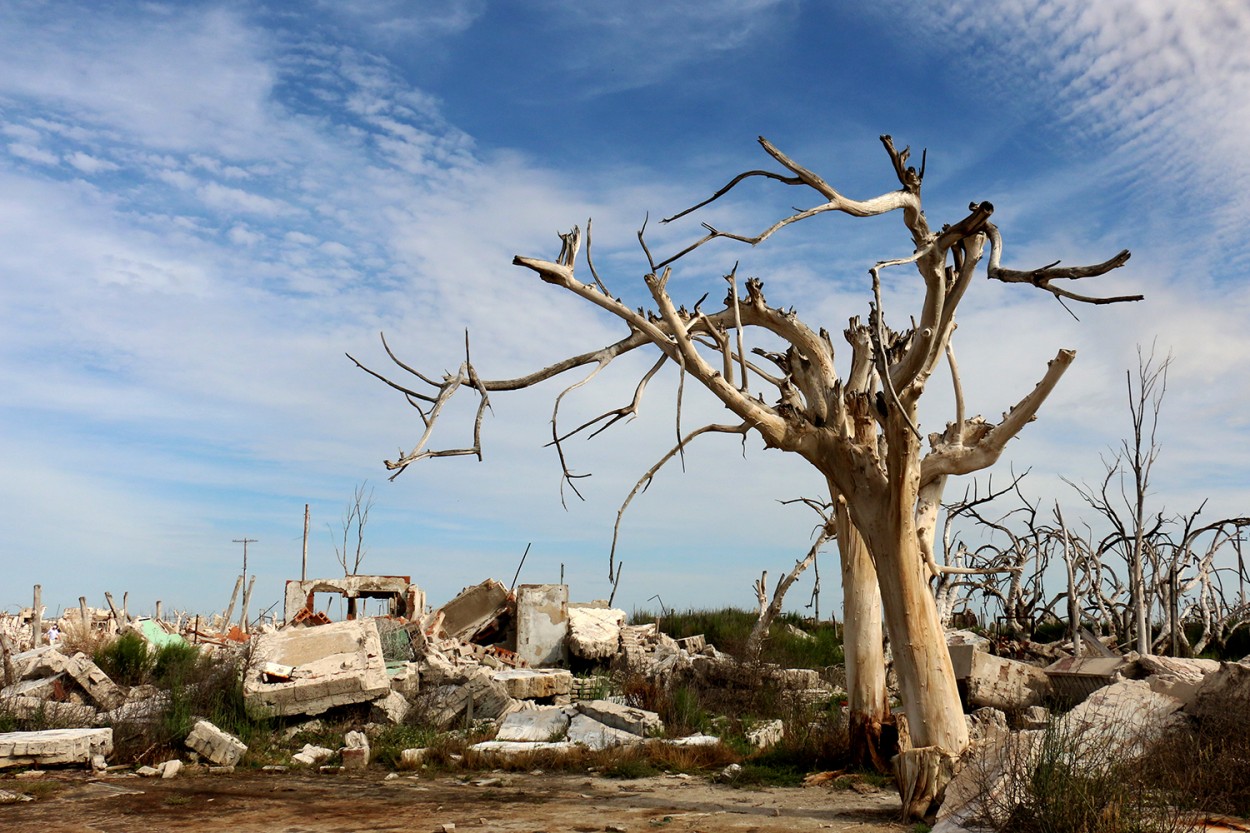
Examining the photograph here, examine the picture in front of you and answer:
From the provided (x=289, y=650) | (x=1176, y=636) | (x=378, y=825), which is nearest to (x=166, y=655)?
(x=289, y=650)

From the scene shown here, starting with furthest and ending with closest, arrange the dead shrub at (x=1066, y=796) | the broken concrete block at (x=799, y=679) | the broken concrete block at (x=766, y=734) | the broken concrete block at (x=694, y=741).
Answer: the broken concrete block at (x=799, y=679), the broken concrete block at (x=766, y=734), the broken concrete block at (x=694, y=741), the dead shrub at (x=1066, y=796)

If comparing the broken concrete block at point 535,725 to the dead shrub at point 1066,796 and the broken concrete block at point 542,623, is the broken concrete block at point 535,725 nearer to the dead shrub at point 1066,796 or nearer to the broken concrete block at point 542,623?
the dead shrub at point 1066,796

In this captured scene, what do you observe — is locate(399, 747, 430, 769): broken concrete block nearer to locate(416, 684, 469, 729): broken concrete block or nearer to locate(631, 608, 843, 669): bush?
locate(416, 684, 469, 729): broken concrete block

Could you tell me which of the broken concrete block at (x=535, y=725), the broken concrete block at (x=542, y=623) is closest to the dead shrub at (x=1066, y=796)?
the broken concrete block at (x=535, y=725)

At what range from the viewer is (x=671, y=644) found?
67.3 feet

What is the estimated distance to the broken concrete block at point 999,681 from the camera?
1327 cm

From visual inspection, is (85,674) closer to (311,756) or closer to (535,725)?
(311,756)

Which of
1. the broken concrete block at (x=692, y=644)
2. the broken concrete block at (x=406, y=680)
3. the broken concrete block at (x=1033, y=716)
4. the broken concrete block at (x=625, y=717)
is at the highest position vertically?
the broken concrete block at (x=692, y=644)

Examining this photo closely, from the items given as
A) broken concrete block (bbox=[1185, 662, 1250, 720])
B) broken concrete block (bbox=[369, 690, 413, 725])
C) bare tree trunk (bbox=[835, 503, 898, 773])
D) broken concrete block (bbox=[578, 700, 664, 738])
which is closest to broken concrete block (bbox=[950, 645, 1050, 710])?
bare tree trunk (bbox=[835, 503, 898, 773])

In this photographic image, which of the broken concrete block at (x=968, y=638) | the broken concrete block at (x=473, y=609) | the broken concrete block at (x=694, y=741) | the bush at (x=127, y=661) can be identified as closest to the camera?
the broken concrete block at (x=694, y=741)

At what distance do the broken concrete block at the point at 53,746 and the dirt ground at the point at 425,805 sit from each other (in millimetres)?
203

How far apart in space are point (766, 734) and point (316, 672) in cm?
604

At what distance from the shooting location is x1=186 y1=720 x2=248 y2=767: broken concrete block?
1162cm

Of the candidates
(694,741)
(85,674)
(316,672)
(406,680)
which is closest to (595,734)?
(694,741)
